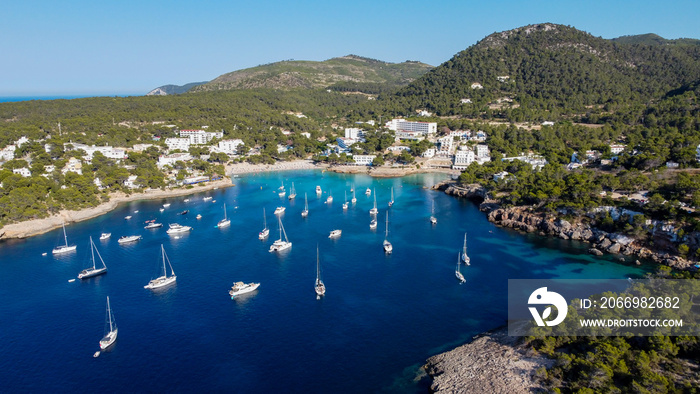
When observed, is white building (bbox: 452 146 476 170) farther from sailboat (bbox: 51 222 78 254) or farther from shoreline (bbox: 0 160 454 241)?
sailboat (bbox: 51 222 78 254)

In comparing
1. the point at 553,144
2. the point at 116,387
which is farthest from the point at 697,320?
the point at 553,144

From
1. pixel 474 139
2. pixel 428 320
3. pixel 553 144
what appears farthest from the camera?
pixel 474 139

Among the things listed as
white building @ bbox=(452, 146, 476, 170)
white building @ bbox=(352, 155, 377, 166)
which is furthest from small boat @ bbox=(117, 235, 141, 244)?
white building @ bbox=(452, 146, 476, 170)

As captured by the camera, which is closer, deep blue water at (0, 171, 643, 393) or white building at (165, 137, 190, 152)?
deep blue water at (0, 171, 643, 393)

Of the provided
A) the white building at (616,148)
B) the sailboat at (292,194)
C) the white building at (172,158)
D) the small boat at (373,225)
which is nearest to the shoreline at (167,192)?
the white building at (172,158)

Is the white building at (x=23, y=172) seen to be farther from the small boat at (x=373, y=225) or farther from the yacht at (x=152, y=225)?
the small boat at (x=373, y=225)

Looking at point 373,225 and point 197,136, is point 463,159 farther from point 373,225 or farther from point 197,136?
point 197,136

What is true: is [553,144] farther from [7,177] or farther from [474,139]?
[7,177]
